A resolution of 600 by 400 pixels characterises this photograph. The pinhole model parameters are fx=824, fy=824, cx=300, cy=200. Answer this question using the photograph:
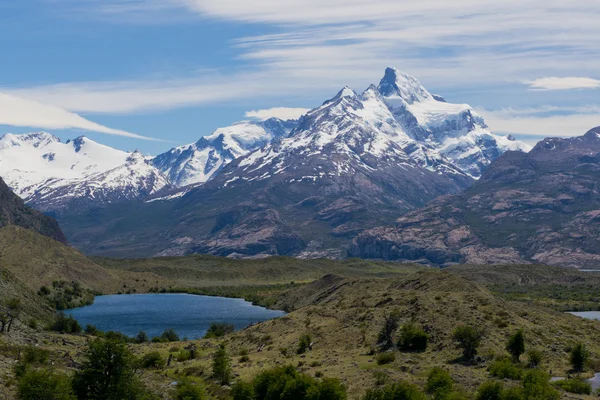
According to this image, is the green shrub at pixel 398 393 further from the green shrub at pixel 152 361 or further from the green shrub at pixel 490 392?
the green shrub at pixel 152 361

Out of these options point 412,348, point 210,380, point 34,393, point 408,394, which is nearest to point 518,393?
point 408,394

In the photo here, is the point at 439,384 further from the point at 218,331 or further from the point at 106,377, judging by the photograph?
the point at 218,331

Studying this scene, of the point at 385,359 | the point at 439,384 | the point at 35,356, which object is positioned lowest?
the point at 439,384

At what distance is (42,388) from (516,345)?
59848 millimetres

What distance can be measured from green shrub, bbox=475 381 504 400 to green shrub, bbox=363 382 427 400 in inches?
239

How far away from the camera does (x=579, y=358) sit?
105438 mm

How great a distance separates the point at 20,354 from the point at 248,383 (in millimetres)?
33305

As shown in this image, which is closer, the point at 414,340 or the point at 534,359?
the point at 534,359

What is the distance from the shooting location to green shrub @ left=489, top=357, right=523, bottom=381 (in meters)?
97.0

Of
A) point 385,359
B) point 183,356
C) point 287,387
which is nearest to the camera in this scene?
point 287,387

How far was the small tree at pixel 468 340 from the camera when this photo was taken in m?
108

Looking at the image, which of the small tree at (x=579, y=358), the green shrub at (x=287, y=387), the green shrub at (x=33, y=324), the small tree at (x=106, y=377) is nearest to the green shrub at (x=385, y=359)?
the green shrub at (x=287, y=387)

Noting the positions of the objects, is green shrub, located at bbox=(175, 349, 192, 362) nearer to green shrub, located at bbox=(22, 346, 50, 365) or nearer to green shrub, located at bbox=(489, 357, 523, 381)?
green shrub, located at bbox=(22, 346, 50, 365)

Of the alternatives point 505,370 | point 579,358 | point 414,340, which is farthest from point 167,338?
point 579,358
